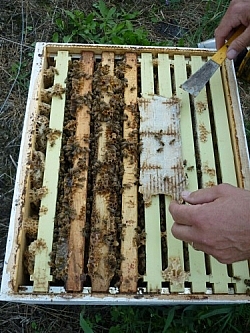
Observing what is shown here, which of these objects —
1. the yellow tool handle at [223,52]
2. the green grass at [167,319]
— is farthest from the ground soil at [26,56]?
the yellow tool handle at [223,52]

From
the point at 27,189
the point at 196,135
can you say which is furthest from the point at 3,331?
the point at 196,135

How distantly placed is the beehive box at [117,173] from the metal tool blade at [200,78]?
0.09m

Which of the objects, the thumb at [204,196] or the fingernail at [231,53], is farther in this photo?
the fingernail at [231,53]

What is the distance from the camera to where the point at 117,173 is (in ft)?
7.51

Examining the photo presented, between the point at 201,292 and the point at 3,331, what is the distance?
1.18 metres

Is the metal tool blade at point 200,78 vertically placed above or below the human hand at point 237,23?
below

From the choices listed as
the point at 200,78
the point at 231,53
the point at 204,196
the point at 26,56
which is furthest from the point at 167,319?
the point at 26,56

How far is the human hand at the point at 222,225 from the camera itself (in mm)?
1802

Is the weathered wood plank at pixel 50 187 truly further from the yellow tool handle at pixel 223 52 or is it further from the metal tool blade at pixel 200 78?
the yellow tool handle at pixel 223 52

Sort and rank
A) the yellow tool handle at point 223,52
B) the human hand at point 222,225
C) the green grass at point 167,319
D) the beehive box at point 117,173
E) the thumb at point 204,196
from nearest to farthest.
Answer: the human hand at point 222,225 → the thumb at point 204,196 → the beehive box at point 117,173 → the green grass at point 167,319 → the yellow tool handle at point 223,52

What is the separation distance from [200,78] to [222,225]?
988 millimetres

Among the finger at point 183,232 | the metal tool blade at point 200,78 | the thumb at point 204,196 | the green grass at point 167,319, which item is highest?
the metal tool blade at point 200,78

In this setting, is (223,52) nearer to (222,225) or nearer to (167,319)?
(222,225)

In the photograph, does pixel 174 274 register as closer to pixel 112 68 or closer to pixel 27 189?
pixel 27 189
